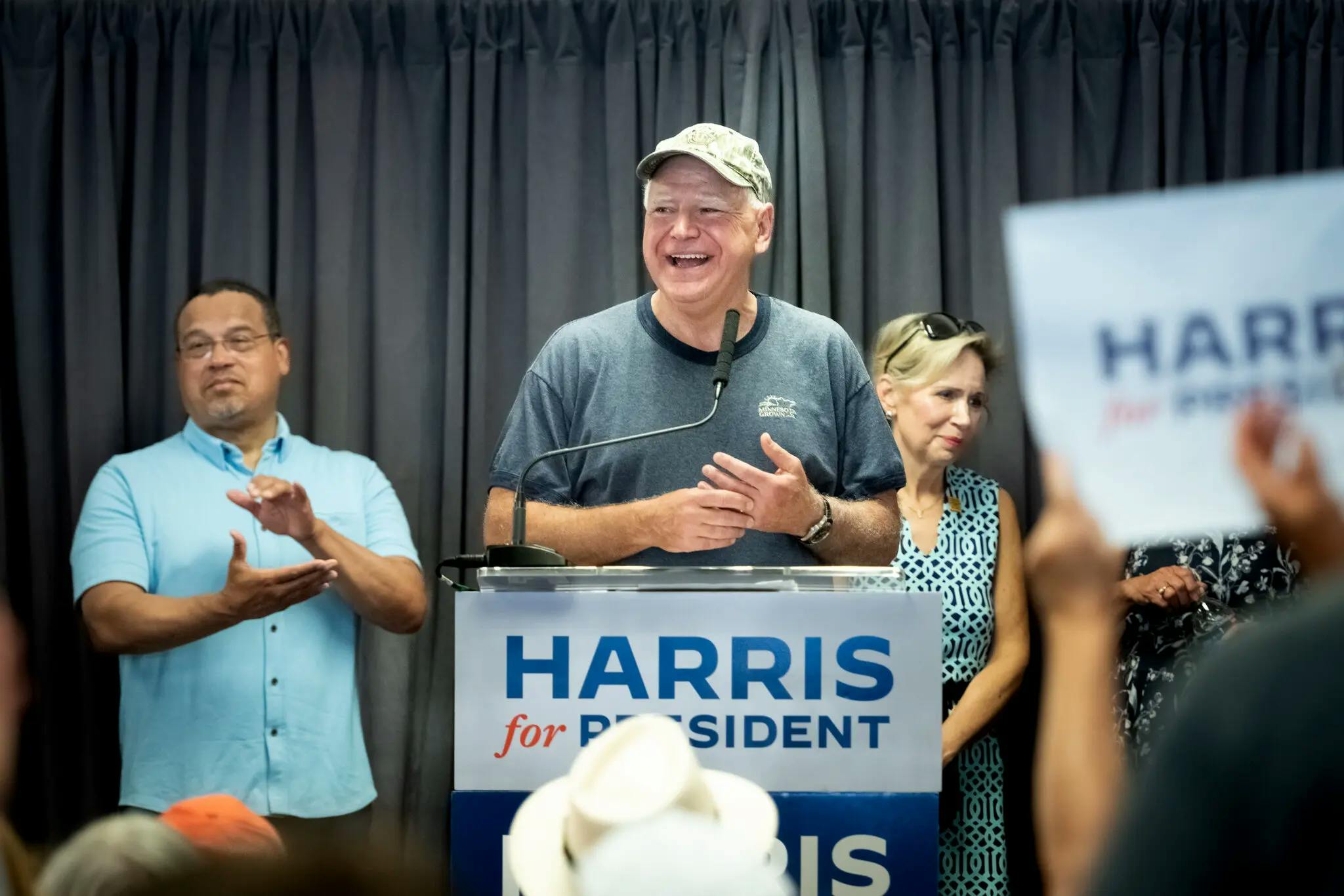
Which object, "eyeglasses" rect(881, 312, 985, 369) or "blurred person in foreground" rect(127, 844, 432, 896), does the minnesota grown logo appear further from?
"blurred person in foreground" rect(127, 844, 432, 896)

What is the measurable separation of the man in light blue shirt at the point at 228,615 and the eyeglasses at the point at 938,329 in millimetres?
1339

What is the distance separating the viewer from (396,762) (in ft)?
12.9

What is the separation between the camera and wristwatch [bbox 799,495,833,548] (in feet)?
7.87

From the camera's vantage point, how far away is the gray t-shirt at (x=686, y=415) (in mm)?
2664

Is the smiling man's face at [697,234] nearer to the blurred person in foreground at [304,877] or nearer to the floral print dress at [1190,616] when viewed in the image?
the floral print dress at [1190,616]

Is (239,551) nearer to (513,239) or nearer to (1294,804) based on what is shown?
(513,239)

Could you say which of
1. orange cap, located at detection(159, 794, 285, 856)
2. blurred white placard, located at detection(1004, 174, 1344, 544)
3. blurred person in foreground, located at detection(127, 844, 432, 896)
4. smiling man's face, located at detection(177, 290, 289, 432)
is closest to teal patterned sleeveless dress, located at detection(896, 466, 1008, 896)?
smiling man's face, located at detection(177, 290, 289, 432)

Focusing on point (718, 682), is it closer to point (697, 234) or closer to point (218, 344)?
point (697, 234)

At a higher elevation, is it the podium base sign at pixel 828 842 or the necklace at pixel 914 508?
the necklace at pixel 914 508

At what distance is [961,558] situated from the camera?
345 centimetres

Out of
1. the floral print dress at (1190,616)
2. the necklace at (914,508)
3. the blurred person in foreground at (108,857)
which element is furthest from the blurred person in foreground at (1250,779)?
the necklace at (914,508)

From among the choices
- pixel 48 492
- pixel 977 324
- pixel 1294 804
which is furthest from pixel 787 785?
pixel 48 492

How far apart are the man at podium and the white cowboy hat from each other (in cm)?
105

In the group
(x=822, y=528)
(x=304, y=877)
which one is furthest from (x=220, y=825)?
(x=822, y=528)
